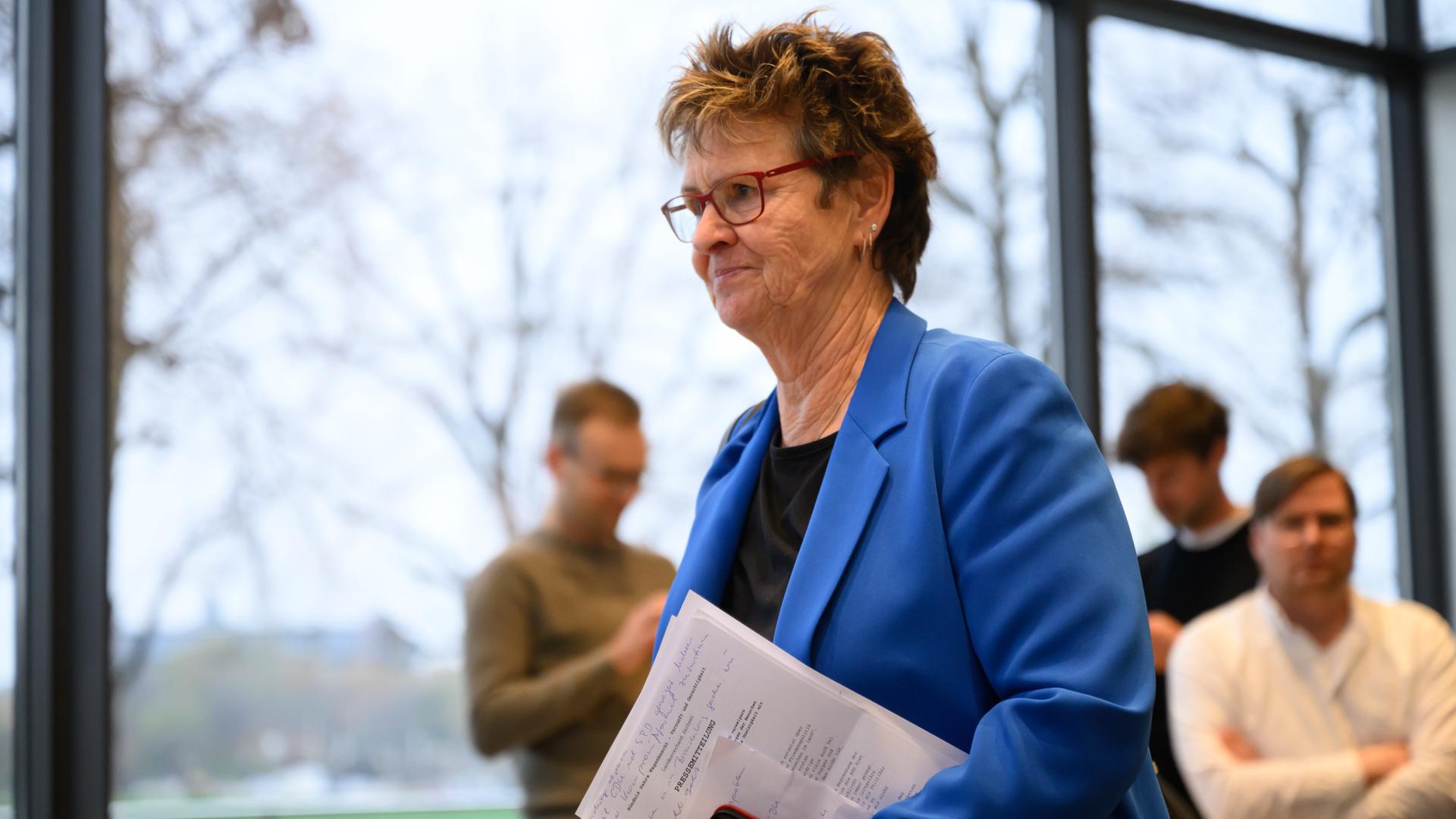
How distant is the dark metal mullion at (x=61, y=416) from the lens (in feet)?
9.36

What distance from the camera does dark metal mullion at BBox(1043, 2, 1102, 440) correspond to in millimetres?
4250

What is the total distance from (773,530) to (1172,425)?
6.94 feet

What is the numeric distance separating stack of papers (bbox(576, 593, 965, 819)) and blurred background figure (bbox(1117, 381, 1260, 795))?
6.75 feet

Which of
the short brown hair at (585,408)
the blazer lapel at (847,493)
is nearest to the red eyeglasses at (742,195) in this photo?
the blazer lapel at (847,493)

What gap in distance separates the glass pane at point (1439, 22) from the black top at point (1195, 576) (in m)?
2.96

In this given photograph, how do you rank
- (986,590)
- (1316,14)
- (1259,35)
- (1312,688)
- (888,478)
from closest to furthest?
(986,590) → (888,478) → (1312,688) → (1259,35) → (1316,14)

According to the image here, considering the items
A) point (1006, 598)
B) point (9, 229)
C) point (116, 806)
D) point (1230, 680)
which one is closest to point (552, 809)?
point (116, 806)

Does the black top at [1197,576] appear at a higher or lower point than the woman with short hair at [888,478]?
lower

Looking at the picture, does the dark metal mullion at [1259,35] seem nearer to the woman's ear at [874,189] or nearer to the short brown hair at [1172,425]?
the short brown hair at [1172,425]

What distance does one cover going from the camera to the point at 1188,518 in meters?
3.17

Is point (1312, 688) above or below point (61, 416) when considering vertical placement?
below

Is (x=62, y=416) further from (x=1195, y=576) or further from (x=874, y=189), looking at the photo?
(x=1195, y=576)

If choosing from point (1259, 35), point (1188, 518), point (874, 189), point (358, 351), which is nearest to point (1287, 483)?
point (1188, 518)

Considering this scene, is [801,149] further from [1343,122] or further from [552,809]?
[1343,122]
